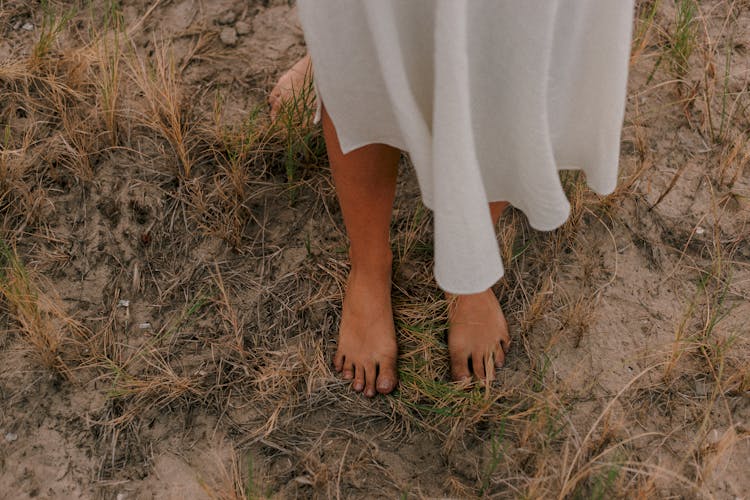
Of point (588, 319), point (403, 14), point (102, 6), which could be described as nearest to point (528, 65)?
point (403, 14)

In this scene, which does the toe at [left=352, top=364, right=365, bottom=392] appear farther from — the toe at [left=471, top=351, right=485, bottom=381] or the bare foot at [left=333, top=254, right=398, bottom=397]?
the toe at [left=471, top=351, right=485, bottom=381]

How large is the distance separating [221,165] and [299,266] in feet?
1.11

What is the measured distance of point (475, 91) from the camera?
Result: 3.53ft

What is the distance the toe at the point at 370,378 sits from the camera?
164 centimetres

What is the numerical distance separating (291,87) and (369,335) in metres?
0.73

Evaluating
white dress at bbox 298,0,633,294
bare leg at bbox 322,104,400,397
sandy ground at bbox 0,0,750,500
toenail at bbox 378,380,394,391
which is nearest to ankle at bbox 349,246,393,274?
bare leg at bbox 322,104,400,397

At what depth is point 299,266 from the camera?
1810 millimetres

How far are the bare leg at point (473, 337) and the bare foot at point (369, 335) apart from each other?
0.46 feet

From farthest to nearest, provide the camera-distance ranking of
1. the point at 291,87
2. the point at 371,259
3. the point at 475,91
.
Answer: the point at 291,87, the point at 371,259, the point at 475,91

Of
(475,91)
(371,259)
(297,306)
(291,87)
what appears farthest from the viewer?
(291,87)

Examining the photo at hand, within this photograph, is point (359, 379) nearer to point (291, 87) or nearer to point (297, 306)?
point (297, 306)

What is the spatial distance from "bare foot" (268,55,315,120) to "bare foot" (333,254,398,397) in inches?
20.4

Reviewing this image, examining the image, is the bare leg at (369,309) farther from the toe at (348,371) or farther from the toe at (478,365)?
the toe at (478,365)

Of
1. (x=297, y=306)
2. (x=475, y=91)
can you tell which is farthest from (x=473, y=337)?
(x=475, y=91)
